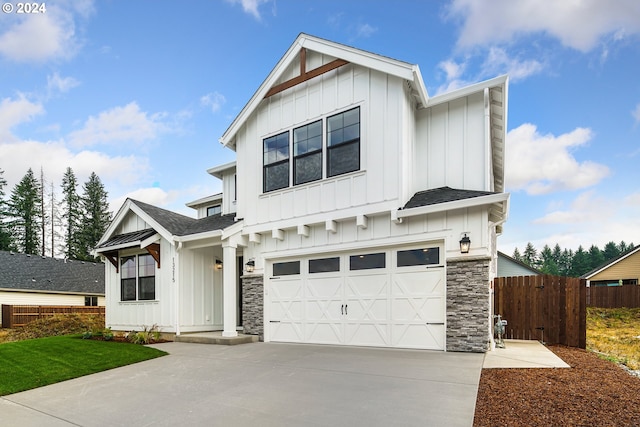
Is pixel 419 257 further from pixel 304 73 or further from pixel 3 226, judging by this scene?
pixel 3 226

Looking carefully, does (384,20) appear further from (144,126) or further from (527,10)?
(144,126)

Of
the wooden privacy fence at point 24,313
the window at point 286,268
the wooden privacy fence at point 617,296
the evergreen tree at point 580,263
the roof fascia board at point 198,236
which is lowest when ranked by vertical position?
the evergreen tree at point 580,263

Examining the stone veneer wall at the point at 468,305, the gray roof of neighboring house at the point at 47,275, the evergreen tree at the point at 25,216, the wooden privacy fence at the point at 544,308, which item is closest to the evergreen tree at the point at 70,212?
the evergreen tree at the point at 25,216

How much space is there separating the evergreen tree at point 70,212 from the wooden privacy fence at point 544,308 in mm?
45277

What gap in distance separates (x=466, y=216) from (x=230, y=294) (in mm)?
6447

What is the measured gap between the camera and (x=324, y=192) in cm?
938

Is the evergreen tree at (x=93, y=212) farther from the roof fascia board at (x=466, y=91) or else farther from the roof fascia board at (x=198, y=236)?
the roof fascia board at (x=466, y=91)

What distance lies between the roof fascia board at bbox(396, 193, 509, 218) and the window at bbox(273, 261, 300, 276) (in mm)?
3302

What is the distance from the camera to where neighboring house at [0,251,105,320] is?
22.0 meters

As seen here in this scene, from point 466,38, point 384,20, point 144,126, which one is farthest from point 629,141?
point 144,126

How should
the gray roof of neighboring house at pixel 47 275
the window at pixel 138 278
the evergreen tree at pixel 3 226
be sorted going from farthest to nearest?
the evergreen tree at pixel 3 226, the gray roof of neighboring house at pixel 47 275, the window at pixel 138 278

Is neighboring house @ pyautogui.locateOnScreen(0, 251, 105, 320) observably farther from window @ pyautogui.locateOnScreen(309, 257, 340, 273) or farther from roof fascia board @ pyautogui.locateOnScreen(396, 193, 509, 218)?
roof fascia board @ pyautogui.locateOnScreen(396, 193, 509, 218)

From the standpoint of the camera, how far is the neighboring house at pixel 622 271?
24.8 m

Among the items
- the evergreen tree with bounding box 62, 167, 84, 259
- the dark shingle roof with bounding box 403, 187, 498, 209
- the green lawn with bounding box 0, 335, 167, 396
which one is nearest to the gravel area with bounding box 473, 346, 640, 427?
the dark shingle roof with bounding box 403, 187, 498, 209
